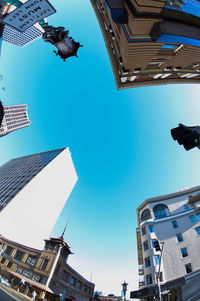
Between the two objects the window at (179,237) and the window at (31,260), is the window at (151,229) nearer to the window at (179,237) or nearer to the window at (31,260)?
the window at (179,237)

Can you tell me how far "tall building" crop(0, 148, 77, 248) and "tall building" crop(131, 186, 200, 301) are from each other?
4553 centimetres

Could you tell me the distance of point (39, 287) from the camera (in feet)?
83.7

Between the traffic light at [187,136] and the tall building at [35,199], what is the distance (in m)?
57.7

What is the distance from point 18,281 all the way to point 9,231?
90.6 feet

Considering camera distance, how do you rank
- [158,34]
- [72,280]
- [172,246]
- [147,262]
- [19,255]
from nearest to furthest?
[158,34]
[172,246]
[147,262]
[19,255]
[72,280]

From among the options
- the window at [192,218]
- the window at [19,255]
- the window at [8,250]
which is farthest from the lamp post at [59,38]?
the window at [8,250]

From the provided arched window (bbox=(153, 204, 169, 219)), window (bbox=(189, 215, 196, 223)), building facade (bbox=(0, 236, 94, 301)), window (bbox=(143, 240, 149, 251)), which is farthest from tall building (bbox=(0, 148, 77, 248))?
window (bbox=(189, 215, 196, 223))

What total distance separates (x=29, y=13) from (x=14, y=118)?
175 m

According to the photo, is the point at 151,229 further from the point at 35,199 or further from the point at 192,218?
the point at 35,199

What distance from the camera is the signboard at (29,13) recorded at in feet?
15.0

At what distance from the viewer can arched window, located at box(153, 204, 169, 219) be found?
3044 cm

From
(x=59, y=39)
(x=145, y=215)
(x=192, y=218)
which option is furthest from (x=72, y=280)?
(x=59, y=39)

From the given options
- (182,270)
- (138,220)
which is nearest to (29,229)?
(138,220)

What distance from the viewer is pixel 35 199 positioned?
62.8 m
